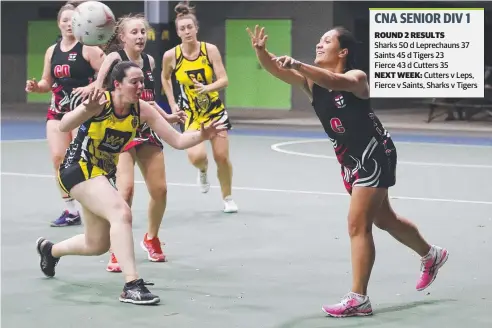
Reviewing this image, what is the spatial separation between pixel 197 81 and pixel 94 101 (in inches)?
164

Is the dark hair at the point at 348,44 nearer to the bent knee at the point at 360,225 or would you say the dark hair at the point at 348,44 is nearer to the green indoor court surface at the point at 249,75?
the bent knee at the point at 360,225

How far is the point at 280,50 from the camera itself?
2897 cm

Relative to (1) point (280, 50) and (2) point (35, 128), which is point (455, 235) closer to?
(2) point (35, 128)

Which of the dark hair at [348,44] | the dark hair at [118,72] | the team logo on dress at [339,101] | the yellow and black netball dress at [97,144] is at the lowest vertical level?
the yellow and black netball dress at [97,144]

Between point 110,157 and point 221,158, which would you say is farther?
point 221,158

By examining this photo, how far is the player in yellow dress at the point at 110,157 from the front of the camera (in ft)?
22.1

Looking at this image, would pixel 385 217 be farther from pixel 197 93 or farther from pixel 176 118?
pixel 197 93

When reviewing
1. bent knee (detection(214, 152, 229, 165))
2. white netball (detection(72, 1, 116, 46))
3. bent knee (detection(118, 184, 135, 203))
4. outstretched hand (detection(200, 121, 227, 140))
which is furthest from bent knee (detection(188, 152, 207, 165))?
outstretched hand (detection(200, 121, 227, 140))

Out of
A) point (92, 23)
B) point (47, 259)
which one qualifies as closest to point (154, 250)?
point (47, 259)

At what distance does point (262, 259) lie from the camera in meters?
8.53

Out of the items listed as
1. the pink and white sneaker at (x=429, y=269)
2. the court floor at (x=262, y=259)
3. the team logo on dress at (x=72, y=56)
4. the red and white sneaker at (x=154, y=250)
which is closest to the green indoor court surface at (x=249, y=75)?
the court floor at (x=262, y=259)

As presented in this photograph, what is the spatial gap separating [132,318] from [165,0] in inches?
739

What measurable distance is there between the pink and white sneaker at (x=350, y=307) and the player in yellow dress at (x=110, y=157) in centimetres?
122

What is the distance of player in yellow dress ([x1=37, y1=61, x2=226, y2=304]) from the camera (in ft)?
22.1
